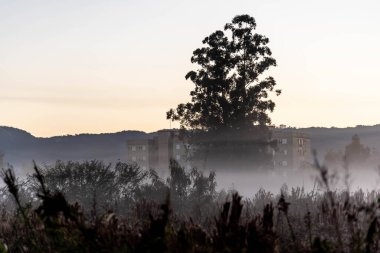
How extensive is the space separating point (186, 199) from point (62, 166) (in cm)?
477

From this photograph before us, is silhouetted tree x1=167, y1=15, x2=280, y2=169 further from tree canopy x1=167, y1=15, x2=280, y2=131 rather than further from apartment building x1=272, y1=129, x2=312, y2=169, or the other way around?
apartment building x1=272, y1=129, x2=312, y2=169

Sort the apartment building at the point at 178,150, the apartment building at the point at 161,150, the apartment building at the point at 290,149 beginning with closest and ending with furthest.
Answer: the apartment building at the point at 161,150
the apartment building at the point at 178,150
the apartment building at the point at 290,149

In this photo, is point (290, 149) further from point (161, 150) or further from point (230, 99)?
point (230, 99)

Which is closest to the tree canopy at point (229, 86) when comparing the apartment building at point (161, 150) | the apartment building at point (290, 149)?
the apartment building at point (161, 150)

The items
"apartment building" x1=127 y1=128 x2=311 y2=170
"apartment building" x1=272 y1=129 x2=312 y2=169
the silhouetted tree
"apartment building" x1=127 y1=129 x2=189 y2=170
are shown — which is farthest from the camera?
"apartment building" x1=272 y1=129 x2=312 y2=169

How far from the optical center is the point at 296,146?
142875 millimetres

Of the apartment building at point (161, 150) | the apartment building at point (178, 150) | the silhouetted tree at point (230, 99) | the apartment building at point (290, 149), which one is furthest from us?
the apartment building at point (290, 149)

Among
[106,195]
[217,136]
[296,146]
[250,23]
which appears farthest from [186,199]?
[296,146]

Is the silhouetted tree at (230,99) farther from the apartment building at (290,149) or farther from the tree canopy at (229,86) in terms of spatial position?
the apartment building at (290,149)

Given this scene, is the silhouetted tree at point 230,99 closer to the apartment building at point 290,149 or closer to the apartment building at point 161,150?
the apartment building at point 161,150

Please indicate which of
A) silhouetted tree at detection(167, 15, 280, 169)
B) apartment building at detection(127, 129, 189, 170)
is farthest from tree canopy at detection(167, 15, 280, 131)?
apartment building at detection(127, 129, 189, 170)

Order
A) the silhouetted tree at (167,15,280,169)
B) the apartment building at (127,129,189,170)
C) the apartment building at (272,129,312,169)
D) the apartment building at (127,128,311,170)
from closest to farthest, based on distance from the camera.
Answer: the silhouetted tree at (167,15,280,169) → the apartment building at (127,129,189,170) → the apartment building at (127,128,311,170) → the apartment building at (272,129,312,169)

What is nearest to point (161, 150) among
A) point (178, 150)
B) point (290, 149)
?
point (178, 150)

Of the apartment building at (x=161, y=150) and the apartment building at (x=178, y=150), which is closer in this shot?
the apartment building at (x=161, y=150)
